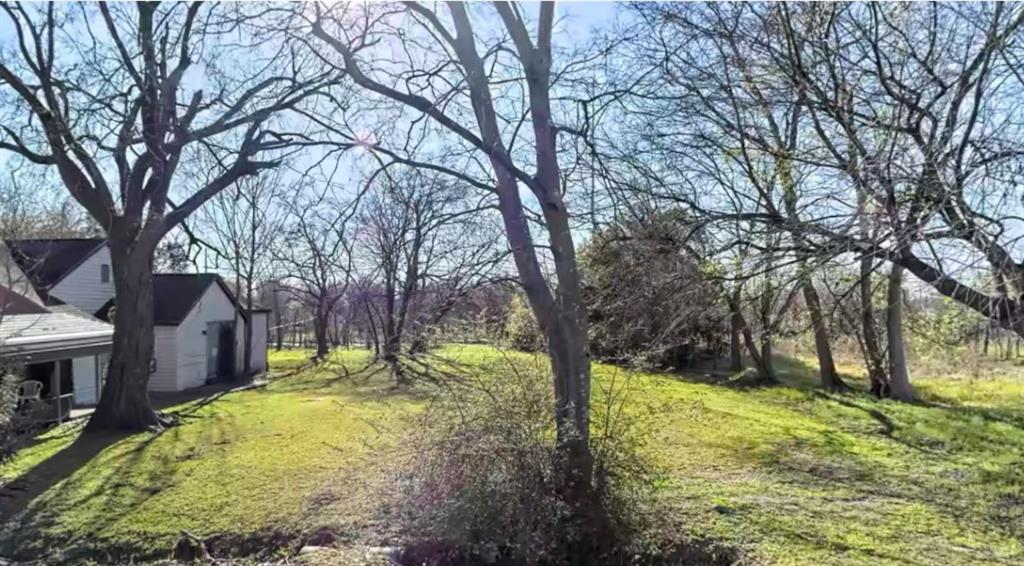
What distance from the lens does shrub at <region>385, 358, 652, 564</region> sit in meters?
4.37

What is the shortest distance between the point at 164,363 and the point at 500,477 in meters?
16.4

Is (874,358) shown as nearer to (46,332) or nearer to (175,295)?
(46,332)

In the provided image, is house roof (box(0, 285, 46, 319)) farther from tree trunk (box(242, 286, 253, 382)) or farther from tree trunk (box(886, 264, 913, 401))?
tree trunk (box(886, 264, 913, 401))

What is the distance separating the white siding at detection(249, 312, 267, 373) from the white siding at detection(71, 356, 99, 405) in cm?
777

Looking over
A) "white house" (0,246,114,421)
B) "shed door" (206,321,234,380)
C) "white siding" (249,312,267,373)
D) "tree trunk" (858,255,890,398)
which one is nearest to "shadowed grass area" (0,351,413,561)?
"white house" (0,246,114,421)

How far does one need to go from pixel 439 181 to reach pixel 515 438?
2660 mm

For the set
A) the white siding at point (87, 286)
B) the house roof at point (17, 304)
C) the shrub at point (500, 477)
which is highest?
the white siding at point (87, 286)

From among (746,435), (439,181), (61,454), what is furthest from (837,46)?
(61,454)

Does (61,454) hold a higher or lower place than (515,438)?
lower

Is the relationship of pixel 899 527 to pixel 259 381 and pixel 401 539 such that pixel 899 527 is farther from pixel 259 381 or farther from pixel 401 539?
pixel 259 381

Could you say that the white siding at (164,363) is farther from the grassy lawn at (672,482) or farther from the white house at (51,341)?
the grassy lawn at (672,482)

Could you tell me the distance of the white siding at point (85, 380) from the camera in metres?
14.3

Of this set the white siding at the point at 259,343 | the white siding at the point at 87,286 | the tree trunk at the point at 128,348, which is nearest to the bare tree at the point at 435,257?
the tree trunk at the point at 128,348

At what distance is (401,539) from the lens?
467cm
